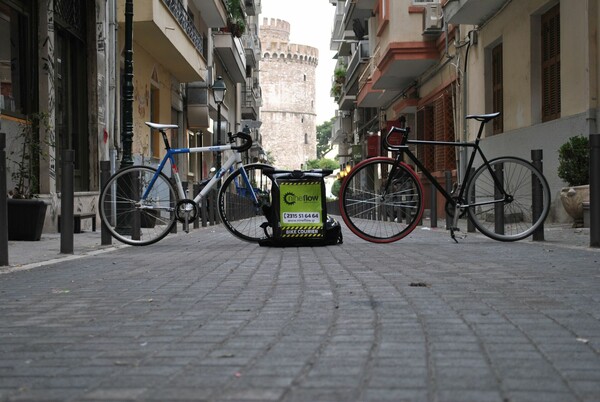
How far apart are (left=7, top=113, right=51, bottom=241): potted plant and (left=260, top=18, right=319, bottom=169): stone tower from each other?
85609 mm

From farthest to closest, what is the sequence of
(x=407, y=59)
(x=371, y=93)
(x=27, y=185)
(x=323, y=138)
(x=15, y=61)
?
(x=323, y=138)
(x=371, y=93)
(x=407, y=59)
(x=15, y=61)
(x=27, y=185)

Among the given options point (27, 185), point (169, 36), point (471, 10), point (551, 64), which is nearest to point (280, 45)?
point (169, 36)

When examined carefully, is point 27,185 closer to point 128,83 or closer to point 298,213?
point 128,83

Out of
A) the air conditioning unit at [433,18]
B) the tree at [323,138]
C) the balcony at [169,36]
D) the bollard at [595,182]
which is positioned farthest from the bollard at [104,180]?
the tree at [323,138]

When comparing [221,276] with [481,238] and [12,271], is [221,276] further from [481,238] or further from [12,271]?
[481,238]

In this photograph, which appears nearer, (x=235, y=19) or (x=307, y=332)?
(x=307, y=332)

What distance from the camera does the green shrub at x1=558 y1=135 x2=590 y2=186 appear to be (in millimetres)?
11305

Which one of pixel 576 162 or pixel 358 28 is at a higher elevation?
pixel 358 28

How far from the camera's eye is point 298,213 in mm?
8914

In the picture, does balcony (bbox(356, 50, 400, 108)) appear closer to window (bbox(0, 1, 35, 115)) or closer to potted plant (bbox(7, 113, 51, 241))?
window (bbox(0, 1, 35, 115))

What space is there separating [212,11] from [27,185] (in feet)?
60.8

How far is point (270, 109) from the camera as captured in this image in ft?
334

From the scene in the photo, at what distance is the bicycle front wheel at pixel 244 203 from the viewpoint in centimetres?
902

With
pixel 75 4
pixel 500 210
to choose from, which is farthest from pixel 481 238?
pixel 75 4
